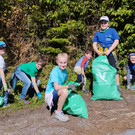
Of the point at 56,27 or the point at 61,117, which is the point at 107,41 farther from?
the point at 56,27

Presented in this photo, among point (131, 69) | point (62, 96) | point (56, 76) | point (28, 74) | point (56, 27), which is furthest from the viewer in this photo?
point (56, 27)

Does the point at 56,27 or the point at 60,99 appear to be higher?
the point at 56,27

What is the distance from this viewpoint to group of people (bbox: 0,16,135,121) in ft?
10.2

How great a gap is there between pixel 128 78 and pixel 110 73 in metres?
1.19

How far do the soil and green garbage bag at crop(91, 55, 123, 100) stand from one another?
0.22 metres

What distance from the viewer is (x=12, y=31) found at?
21.8 ft

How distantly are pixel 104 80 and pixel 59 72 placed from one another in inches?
48.7

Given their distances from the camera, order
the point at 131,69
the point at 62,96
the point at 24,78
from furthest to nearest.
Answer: the point at 131,69 → the point at 24,78 → the point at 62,96

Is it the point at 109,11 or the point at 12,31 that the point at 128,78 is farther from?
the point at 12,31

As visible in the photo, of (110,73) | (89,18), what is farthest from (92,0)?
(110,73)

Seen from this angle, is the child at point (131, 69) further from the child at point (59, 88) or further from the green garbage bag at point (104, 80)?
the child at point (59, 88)

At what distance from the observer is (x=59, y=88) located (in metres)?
3.06

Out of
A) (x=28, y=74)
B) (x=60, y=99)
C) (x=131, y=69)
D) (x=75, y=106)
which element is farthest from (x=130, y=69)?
(x=60, y=99)

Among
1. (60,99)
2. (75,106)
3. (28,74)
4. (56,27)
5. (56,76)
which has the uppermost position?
(56,27)
